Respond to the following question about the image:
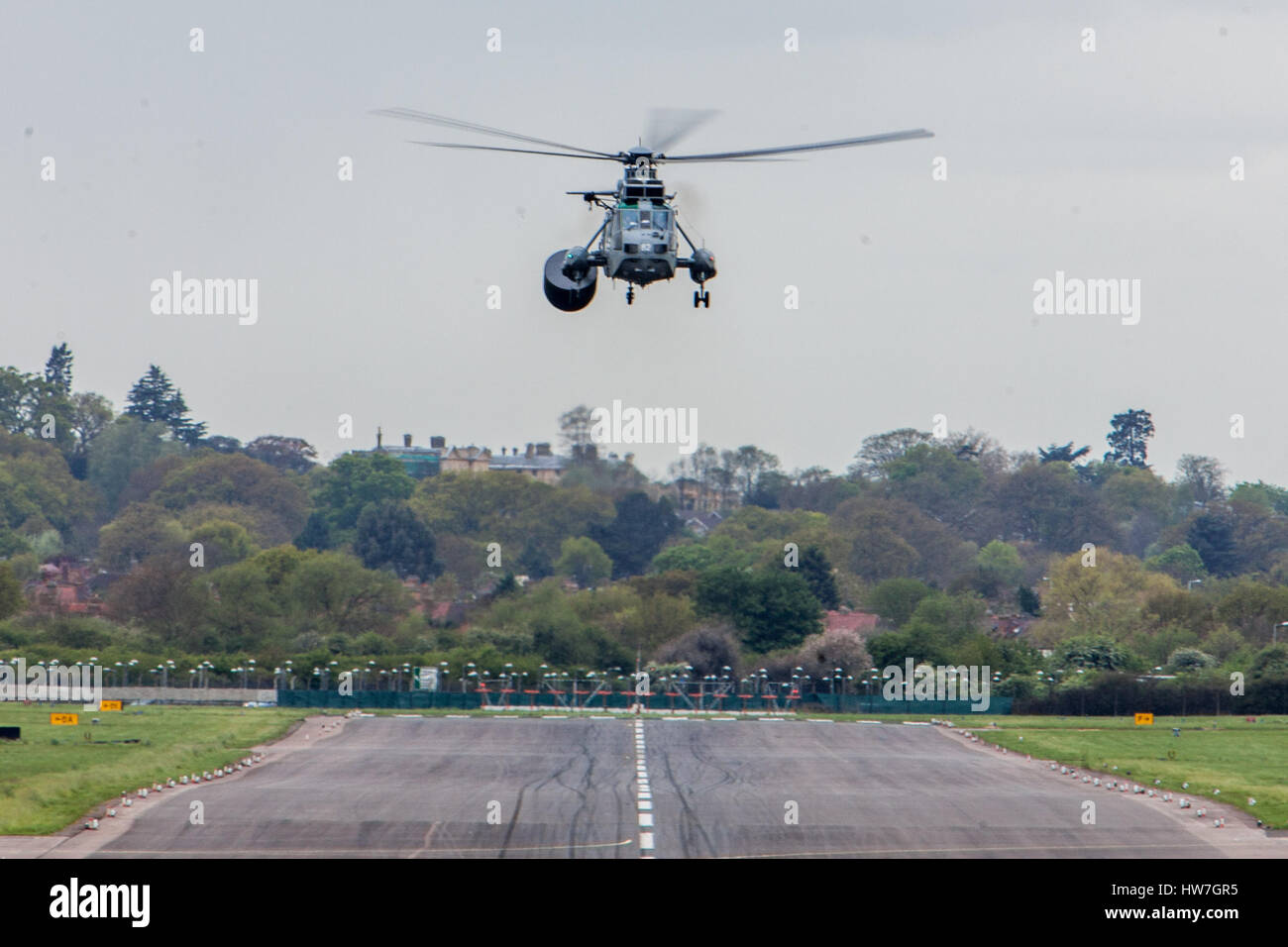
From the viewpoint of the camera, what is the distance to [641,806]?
49.3 m

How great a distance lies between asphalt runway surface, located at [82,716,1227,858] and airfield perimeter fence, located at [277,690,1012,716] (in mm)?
24476

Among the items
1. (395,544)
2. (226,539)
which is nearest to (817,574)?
(395,544)

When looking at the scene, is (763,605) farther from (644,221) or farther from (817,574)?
(644,221)

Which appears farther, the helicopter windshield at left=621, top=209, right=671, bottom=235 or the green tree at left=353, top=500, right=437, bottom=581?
the green tree at left=353, top=500, right=437, bottom=581

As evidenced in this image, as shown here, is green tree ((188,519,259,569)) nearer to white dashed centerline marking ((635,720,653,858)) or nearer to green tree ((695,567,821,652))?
green tree ((695,567,821,652))

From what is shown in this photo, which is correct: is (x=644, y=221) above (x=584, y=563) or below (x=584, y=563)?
above

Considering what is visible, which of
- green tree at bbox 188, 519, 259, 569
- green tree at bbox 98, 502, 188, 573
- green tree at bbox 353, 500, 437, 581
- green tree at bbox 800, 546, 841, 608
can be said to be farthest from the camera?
green tree at bbox 353, 500, 437, 581

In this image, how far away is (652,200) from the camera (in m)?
40.2

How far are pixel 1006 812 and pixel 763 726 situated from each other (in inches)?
1458

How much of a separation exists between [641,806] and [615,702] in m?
54.4

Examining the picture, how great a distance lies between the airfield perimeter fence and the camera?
97.4 m

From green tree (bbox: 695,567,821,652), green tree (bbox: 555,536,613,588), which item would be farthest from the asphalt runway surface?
green tree (bbox: 555,536,613,588)

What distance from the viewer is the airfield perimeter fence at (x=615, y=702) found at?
97438 mm
